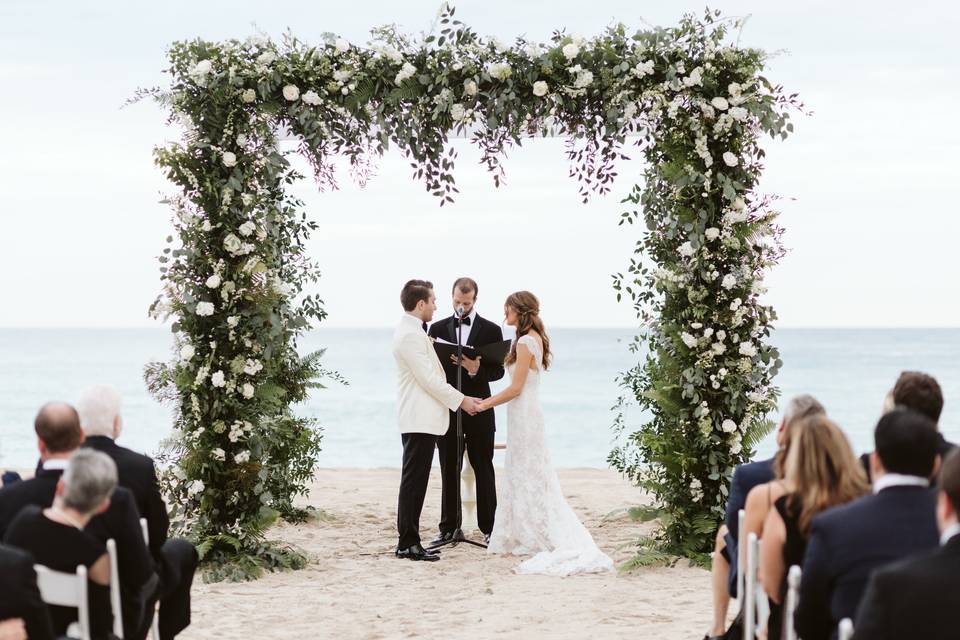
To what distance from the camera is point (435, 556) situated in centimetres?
730

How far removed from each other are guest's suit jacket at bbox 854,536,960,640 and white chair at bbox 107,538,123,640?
8.01ft

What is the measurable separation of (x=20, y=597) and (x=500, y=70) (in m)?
4.57

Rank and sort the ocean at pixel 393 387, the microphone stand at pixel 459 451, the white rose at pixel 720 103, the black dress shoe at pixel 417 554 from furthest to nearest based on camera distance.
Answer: the ocean at pixel 393 387
the microphone stand at pixel 459 451
the black dress shoe at pixel 417 554
the white rose at pixel 720 103

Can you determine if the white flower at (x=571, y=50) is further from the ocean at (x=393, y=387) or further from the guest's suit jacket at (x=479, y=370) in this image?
the ocean at (x=393, y=387)

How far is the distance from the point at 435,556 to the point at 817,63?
74.7ft

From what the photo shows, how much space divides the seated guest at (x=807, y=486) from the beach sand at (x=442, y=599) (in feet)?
6.58

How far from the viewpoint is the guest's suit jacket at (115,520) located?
11.9 feet

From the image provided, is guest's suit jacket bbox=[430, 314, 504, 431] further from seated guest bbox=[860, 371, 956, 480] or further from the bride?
seated guest bbox=[860, 371, 956, 480]

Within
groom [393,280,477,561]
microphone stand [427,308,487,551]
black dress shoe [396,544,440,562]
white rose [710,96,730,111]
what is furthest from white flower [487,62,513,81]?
black dress shoe [396,544,440,562]

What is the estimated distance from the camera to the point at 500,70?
6609 millimetres

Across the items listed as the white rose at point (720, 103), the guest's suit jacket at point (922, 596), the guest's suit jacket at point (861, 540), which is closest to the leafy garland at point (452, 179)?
the white rose at point (720, 103)

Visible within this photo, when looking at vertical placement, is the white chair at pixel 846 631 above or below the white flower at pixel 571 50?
below

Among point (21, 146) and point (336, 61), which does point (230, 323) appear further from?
point (21, 146)

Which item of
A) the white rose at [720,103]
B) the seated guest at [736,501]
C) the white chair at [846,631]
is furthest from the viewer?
the white rose at [720,103]
